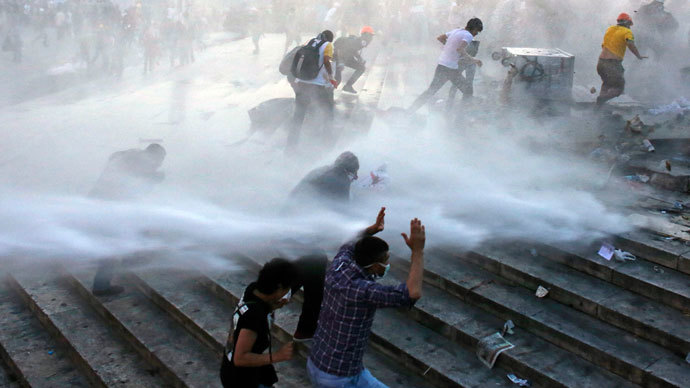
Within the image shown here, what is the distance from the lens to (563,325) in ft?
17.0

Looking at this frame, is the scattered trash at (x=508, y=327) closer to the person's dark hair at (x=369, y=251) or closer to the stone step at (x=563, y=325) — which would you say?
the stone step at (x=563, y=325)

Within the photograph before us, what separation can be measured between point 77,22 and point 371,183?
72.7 ft

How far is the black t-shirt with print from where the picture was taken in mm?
3723

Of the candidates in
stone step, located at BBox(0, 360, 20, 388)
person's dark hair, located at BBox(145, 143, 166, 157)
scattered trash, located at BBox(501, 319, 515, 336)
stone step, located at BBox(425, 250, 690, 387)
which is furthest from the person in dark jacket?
stone step, located at BBox(0, 360, 20, 388)

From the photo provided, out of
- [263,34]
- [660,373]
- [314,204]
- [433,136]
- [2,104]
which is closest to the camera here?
[660,373]

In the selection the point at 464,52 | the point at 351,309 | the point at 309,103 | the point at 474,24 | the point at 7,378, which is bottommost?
the point at 7,378

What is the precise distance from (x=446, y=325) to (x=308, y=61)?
489 cm

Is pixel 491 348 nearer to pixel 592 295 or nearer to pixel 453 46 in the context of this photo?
pixel 592 295

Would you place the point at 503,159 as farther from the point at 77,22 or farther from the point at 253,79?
the point at 77,22

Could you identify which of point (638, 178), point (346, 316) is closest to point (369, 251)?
point (346, 316)

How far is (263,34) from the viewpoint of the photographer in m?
24.3

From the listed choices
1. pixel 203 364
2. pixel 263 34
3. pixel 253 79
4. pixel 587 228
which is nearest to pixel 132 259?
pixel 203 364

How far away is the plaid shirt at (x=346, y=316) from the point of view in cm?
378

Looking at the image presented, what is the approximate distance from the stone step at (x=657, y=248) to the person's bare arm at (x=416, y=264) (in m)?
2.94
